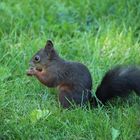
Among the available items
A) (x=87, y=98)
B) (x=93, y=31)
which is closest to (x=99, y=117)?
(x=87, y=98)

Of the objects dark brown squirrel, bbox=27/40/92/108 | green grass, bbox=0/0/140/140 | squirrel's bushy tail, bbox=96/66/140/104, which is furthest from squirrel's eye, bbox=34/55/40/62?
squirrel's bushy tail, bbox=96/66/140/104

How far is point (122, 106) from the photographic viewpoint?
4.85 meters

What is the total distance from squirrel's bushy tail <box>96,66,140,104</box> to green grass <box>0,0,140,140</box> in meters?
0.11

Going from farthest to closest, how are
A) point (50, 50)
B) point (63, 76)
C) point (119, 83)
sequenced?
point (50, 50), point (63, 76), point (119, 83)

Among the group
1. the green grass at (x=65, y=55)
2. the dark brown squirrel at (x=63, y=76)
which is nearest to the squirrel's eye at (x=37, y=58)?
the dark brown squirrel at (x=63, y=76)

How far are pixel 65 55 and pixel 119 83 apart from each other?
1.20 metres

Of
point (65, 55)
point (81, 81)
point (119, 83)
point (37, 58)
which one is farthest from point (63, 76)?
point (65, 55)

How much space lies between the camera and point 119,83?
4.75 m

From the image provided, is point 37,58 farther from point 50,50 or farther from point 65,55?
point 65,55

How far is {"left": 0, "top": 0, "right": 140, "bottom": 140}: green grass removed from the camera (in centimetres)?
441

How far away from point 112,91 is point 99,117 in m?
0.32

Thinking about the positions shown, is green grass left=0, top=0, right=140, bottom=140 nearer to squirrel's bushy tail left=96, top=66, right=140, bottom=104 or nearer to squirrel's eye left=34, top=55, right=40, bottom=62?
squirrel's bushy tail left=96, top=66, right=140, bottom=104

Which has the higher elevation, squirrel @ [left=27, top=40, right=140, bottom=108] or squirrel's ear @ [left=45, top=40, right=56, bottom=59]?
squirrel's ear @ [left=45, top=40, right=56, bottom=59]

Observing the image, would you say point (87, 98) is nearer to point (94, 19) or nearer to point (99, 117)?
point (99, 117)
